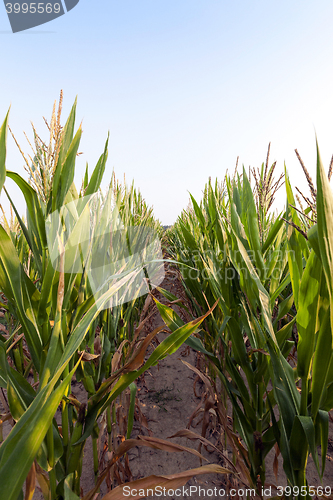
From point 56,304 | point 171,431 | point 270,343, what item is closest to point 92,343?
point 56,304

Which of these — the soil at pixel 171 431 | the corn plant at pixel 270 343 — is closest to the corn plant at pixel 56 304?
the corn plant at pixel 270 343

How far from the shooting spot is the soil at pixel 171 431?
3.19 feet

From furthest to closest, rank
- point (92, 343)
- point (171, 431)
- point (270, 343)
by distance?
1. point (171, 431)
2. point (92, 343)
3. point (270, 343)

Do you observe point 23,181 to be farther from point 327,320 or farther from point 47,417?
point 327,320

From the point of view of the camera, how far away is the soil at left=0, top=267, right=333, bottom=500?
3.19 feet

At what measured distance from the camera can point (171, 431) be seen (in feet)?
4.15

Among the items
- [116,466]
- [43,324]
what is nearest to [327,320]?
[43,324]

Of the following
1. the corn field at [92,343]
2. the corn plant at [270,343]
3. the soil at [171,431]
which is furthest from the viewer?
the soil at [171,431]

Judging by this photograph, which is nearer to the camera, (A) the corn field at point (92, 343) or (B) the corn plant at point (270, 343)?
(A) the corn field at point (92, 343)

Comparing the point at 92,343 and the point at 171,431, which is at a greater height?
the point at 92,343

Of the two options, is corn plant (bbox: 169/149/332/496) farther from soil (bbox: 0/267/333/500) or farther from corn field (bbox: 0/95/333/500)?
soil (bbox: 0/267/333/500)

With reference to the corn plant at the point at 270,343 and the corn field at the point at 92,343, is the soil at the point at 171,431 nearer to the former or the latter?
the corn plant at the point at 270,343

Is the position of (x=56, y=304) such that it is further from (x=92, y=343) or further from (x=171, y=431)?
(x=171, y=431)

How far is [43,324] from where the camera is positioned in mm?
514
